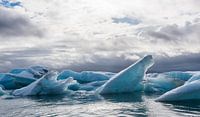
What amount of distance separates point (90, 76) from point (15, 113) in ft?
72.7

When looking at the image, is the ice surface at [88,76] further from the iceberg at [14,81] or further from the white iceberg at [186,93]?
the white iceberg at [186,93]

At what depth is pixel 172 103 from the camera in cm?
1689

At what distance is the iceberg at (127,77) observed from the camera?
78.5 feet

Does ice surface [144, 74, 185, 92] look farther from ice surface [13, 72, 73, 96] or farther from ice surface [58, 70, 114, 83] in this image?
ice surface [58, 70, 114, 83]

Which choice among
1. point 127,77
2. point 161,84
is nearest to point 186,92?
point 127,77

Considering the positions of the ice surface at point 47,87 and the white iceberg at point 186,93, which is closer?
the white iceberg at point 186,93

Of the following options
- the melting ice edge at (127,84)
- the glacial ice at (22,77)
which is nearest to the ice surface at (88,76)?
the melting ice edge at (127,84)

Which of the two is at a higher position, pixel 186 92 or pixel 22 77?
pixel 22 77

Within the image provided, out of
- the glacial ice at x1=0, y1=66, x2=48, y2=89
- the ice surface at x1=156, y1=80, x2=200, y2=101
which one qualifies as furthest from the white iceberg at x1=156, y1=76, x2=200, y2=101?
the glacial ice at x1=0, y1=66, x2=48, y2=89

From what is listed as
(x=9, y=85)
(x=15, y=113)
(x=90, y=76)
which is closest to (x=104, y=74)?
(x=90, y=76)

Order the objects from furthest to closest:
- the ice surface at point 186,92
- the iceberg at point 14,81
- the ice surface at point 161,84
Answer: the iceberg at point 14,81 < the ice surface at point 161,84 < the ice surface at point 186,92

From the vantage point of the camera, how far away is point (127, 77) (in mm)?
24219

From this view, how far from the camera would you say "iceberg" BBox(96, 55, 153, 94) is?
23922 mm

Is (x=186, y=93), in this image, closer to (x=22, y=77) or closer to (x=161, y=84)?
(x=161, y=84)
